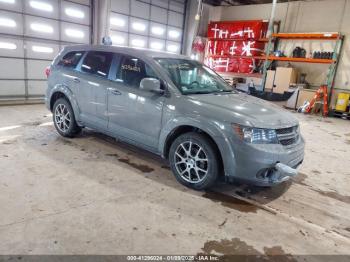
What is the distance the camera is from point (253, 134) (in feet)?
9.46

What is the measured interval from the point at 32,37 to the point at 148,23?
4.72 meters

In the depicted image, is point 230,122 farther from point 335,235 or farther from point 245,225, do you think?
point 335,235

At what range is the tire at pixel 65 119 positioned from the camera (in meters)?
4.66

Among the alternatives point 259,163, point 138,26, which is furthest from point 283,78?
point 259,163

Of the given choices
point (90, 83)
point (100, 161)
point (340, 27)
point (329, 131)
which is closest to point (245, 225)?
point (100, 161)

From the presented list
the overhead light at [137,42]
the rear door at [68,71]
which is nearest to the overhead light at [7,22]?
the overhead light at [137,42]

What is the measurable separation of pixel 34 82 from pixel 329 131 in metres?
8.70

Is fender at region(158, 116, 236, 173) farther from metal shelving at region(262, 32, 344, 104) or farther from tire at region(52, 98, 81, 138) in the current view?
metal shelving at region(262, 32, 344, 104)

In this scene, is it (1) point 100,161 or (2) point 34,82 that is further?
(2) point 34,82

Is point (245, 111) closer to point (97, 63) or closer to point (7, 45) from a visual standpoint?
point (97, 63)

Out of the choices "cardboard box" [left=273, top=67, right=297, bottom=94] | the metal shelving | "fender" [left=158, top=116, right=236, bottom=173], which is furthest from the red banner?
"fender" [left=158, top=116, right=236, bottom=173]

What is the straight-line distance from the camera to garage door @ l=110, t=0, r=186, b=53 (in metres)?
10.7

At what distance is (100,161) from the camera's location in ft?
12.9

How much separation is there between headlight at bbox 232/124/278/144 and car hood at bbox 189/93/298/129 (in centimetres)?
5
